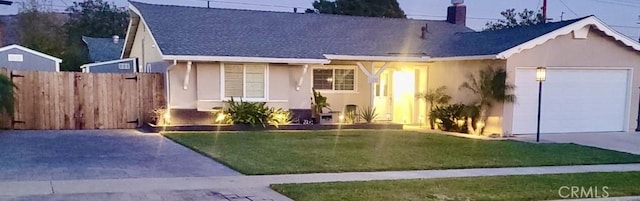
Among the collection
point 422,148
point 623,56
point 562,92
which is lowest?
point 422,148

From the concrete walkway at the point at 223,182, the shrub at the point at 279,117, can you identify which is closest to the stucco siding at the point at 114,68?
the shrub at the point at 279,117

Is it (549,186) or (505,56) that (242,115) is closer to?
(505,56)

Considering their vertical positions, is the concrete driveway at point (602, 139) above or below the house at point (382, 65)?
below

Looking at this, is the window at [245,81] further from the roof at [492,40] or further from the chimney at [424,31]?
the chimney at [424,31]

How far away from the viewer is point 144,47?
19328mm

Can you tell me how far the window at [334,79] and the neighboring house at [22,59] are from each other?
42.7 ft

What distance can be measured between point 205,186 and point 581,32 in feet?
41.1

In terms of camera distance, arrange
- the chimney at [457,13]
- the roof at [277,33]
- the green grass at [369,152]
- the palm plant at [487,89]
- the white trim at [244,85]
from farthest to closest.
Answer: the chimney at [457,13]
the roof at [277,33]
the white trim at [244,85]
the palm plant at [487,89]
the green grass at [369,152]

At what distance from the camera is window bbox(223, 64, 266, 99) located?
54.2 ft

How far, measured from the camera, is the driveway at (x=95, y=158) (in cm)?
852

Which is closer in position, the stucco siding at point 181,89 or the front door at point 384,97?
the stucco siding at point 181,89

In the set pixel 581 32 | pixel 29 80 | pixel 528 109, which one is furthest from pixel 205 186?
pixel 581 32

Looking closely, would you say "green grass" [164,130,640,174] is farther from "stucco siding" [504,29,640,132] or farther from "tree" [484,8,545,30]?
"tree" [484,8,545,30]

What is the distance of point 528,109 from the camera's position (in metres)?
16.3
